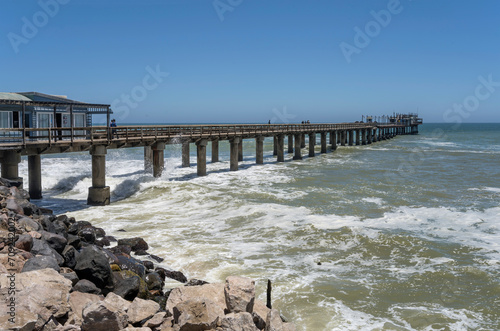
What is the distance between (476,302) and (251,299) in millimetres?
6542

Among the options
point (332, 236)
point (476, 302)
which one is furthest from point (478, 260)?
point (332, 236)

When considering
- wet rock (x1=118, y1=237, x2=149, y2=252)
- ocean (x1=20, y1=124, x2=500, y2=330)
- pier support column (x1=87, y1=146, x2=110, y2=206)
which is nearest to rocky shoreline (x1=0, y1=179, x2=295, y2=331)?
ocean (x1=20, y1=124, x2=500, y2=330)

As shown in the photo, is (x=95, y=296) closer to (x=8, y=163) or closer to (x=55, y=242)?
A: (x=55, y=242)

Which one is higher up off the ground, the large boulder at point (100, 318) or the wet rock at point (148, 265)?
the large boulder at point (100, 318)

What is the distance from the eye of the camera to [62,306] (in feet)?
21.8

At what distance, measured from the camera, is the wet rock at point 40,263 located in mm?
7774

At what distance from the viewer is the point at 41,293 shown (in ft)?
21.5

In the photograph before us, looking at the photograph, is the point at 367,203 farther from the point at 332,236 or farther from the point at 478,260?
the point at 478,260

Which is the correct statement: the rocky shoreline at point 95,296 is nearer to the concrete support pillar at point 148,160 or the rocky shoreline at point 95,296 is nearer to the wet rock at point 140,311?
the wet rock at point 140,311

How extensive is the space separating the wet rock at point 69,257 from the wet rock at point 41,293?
1.72 m

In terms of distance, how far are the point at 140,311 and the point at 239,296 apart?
1.67 meters

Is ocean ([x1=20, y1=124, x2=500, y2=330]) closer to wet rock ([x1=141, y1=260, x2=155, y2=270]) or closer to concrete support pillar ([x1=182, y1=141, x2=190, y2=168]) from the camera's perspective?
wet rock ([x1=141, y1=260, x2=155, y2=270])

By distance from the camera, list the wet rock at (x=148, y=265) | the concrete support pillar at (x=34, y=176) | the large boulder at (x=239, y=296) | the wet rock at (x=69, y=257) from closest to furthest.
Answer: the large boulder at (x=239, y=296) → the wet rock at (x=69, y=257) → the wet rock at (x=148, y=265) → the concrete support pillar at (x=34, y=176)

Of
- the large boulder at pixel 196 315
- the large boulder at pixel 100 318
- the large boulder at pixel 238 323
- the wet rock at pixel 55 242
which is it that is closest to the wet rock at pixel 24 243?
the wet rock at pixel 55 242
